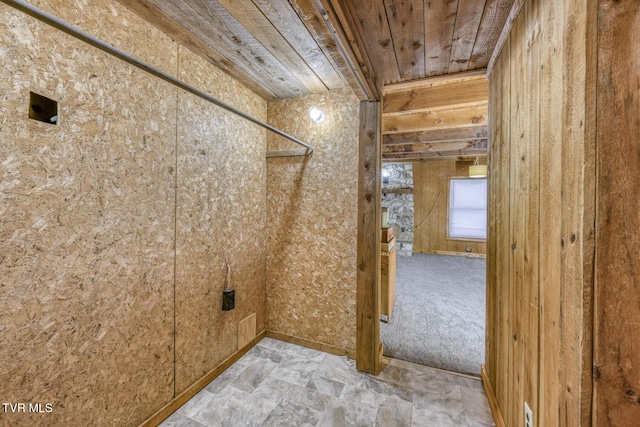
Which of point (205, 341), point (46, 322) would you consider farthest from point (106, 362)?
point (205, 341)

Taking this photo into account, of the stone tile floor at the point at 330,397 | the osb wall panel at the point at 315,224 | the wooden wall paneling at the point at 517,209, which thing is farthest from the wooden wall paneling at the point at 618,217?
the osb wall panel at the point at 315,224

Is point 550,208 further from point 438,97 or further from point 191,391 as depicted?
point 191,391

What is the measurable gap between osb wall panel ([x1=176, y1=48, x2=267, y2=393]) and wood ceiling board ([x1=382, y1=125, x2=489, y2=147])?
2.59 m

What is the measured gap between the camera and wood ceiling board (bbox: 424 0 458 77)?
119 cm

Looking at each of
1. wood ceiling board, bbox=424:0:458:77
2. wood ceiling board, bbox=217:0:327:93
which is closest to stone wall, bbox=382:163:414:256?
wood ceiling board, bbox=424:0:458:77

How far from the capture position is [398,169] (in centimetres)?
683

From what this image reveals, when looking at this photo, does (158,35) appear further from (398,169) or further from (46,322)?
(398,169)

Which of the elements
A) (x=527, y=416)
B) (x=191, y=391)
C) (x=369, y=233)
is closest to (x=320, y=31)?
(x=369, y=233)

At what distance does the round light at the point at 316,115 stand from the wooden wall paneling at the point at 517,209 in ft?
4.18

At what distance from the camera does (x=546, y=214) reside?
865 mm

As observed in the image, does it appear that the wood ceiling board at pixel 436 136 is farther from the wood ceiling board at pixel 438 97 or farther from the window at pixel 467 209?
the window at pixel 467 209

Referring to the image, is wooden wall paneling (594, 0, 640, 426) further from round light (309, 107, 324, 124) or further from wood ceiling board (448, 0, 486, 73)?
round light (309, 107, 324, 124)

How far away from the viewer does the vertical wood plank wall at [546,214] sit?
65 centimetres

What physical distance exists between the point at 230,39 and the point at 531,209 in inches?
70.3
